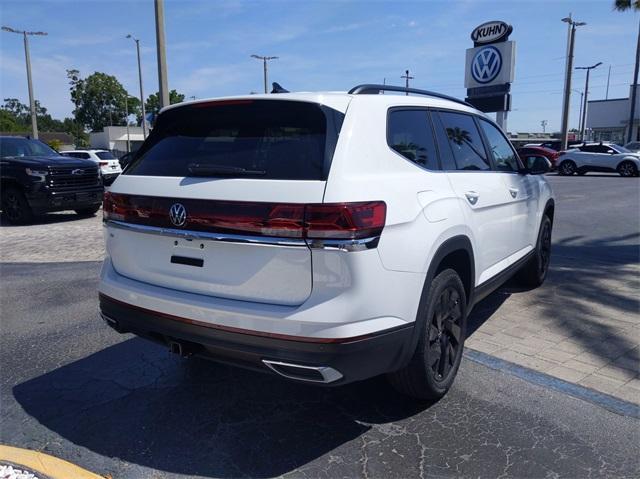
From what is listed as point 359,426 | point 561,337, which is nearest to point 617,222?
point 561,337

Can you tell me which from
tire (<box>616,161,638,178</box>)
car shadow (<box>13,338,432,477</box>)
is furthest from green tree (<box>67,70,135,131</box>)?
car shadow (<box>13,338,432,477</box>)

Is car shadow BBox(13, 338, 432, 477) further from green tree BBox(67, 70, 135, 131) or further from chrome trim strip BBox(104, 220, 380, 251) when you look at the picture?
green tree BBox(67, 70, 135, 131)

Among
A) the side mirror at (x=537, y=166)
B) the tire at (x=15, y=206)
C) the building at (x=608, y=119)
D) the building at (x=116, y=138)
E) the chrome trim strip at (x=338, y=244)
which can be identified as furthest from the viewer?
the building at (x=116, y=138)

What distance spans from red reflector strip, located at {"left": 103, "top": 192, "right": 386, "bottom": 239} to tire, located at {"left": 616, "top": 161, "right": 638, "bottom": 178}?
25.5 m

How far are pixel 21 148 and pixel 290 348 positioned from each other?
1164cm

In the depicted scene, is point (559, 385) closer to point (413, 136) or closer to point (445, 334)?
point (445, 334)

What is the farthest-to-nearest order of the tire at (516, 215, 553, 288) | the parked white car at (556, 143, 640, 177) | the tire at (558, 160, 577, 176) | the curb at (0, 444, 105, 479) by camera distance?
the tire at (558, 160, 577, 176) → the parked white car at (556, 143, 640, 177) → the tire at (516, 215, 553, 288) → the curb at (0, 444, 105, 479)

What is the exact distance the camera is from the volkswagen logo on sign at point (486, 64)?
18719 mm

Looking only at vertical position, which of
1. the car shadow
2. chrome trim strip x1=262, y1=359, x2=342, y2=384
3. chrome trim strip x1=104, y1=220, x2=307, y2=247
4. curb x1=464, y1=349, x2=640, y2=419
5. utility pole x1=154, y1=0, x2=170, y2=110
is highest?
utility pole x1=154, y1=0, x2=170, y2=110

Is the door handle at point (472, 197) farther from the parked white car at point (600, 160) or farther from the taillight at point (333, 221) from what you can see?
the parked white car at point (600, 160)

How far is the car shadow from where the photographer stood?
2967mm

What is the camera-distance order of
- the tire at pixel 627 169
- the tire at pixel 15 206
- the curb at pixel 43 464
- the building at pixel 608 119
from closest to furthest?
the curb at pixel 43 464 < the tire at pixel 15 206 < the tire at pixel 627 169 < the building at pixel 608 119

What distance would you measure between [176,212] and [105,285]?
829 mm

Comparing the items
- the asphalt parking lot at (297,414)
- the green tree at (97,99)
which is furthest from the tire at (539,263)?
the green tree at (97,99)
